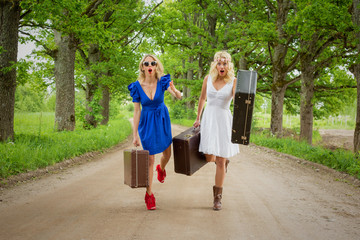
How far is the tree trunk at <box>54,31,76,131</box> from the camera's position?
12.0 metres

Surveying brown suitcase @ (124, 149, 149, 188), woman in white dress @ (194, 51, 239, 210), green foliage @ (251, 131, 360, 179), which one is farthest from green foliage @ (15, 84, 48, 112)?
woman in white dress @ (194, 51, 239, 210)

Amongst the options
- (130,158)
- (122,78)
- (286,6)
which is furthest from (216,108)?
(122,78)

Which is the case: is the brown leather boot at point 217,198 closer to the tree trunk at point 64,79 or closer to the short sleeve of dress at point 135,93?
the short sleeve of dress at point 135,93

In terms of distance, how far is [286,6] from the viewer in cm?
1434

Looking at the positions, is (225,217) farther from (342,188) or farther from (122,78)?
(122,78)

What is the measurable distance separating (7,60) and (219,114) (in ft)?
22.4

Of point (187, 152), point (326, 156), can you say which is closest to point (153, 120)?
point (187, 152)

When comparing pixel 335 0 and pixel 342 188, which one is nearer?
pixel 342 188

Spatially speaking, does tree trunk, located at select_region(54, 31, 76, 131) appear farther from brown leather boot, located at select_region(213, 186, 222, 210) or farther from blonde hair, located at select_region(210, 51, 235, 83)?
brown leather boot, located at select_region(213, 186, 222, 210)

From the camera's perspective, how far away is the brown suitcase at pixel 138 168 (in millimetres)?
4207

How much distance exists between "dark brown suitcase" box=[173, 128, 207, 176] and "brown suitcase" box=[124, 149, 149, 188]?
0.56m

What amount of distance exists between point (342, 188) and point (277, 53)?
10421 millimetres

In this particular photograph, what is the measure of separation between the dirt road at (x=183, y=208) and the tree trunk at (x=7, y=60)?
2.73 m

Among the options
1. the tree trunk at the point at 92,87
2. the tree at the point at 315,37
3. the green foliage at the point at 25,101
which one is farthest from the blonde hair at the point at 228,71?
the green foliage at the point at 25,101
